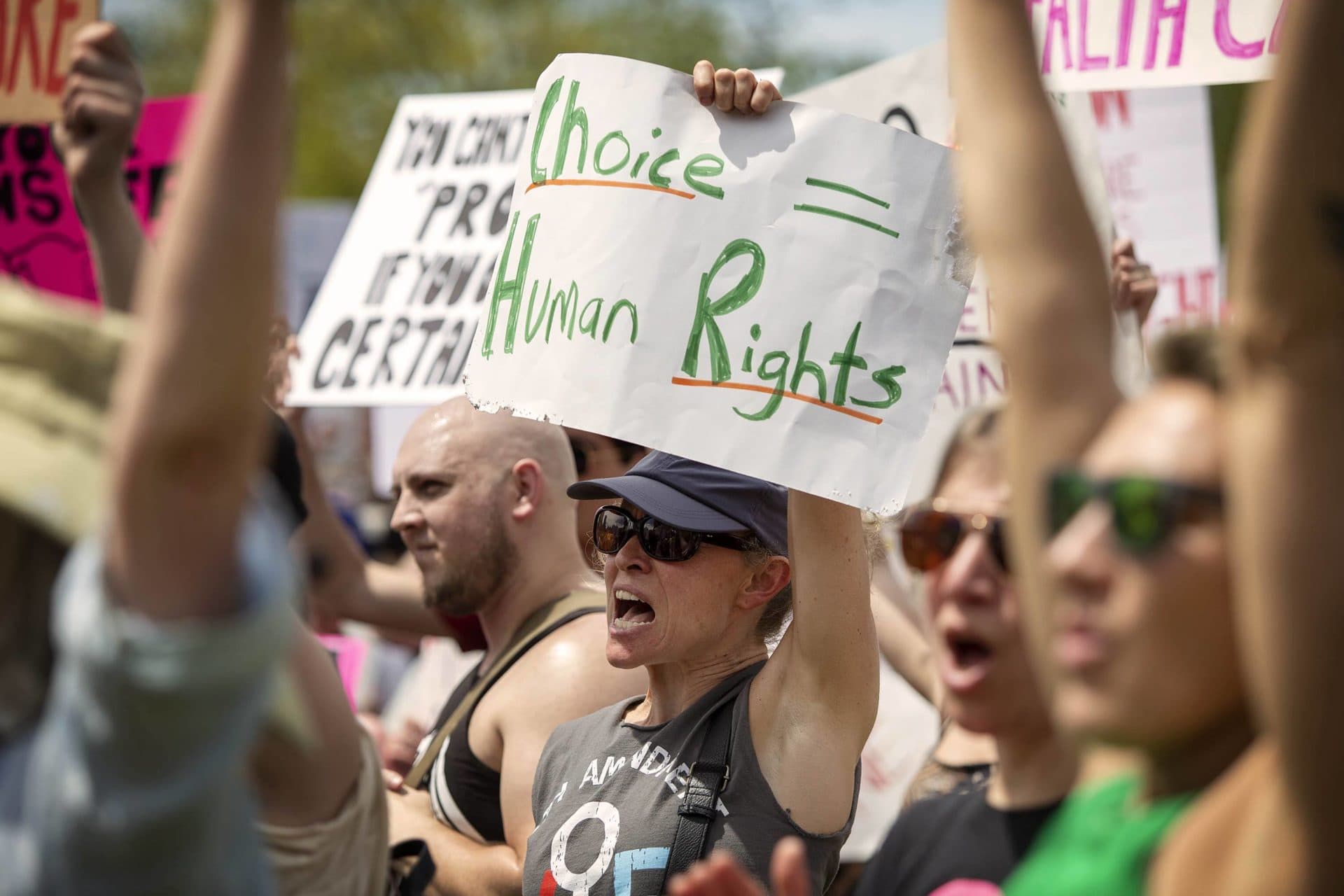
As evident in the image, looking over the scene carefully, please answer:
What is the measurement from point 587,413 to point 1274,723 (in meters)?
1.77

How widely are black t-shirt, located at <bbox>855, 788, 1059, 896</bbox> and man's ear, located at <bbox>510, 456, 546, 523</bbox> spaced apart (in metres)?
2.17

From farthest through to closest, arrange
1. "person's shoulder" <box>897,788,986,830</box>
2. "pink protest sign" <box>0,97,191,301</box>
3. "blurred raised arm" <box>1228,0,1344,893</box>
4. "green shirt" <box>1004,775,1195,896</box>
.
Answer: "pink protest sign" <box>0,97,191,301</box>
"person's shoulder" <box>897,788,986,830</box>
"green shirt" <box>1004,775,1195,896</box>
"blurred raised arm" <box>1228,0,1344,893</box>

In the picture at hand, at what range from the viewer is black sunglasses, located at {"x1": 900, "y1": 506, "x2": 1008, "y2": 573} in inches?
70.3

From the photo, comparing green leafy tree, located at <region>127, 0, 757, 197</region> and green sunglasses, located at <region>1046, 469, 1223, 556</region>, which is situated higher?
green leafy tree, located at <region>127, 0, 757, 197</region>

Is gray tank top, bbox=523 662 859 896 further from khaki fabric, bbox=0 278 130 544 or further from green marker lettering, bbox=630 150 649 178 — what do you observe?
khaki fabric, bbox=0 278 130 544

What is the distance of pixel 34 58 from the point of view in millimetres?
3578

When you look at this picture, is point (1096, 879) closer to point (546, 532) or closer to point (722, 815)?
point (722, 815)

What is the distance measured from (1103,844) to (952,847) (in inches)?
18.6

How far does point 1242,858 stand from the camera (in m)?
1.25

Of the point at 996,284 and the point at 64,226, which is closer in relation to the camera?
the point at 996,284

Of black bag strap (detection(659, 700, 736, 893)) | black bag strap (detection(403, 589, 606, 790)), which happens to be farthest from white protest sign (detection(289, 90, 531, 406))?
black bag strap (detection(659, 700, 736, 893))

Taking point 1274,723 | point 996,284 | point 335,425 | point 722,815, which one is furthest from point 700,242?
point 335,425

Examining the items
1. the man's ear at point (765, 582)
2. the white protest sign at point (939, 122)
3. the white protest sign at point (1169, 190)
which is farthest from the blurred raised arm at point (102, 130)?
the white protest sign at point (1169, 190)

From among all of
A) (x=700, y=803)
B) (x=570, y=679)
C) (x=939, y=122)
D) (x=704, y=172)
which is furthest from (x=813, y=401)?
(x=939, y=122)
